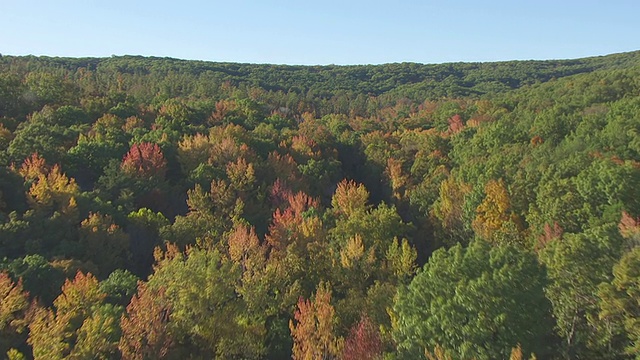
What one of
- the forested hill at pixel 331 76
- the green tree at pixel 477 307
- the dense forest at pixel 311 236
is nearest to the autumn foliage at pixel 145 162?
the dense forest at pixel 311 236

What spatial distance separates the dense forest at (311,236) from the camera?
18891mm

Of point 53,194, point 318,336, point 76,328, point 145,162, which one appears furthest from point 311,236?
point 145,162

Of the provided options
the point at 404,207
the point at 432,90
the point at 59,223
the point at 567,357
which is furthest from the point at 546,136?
the point at 432,90

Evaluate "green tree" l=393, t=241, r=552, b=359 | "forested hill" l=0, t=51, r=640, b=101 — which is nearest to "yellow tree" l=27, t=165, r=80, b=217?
"green tree" l=393, t=241, r=552, b=359

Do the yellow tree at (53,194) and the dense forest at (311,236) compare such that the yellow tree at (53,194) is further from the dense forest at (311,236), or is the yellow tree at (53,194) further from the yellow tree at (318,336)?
the yellow tree at (318,336)

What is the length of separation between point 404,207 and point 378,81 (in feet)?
481

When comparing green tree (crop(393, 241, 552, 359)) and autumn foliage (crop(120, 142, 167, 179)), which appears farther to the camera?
autumn foliage (crop(120, 142, 167, 179))

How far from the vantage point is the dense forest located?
18.9m

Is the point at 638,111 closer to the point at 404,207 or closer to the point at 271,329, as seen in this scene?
the point at 404,207

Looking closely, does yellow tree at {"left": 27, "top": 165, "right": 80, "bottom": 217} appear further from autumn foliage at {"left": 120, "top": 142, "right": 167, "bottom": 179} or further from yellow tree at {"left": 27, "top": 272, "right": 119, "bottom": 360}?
yellow tree at {"left": 27, "top": 272, "right": 119, "bottom": 360}

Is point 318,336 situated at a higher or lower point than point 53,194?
lower

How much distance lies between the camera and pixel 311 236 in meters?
33.9

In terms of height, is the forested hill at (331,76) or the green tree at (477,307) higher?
the forested hill at (331,76)

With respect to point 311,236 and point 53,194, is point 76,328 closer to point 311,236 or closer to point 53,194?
point 311,236
